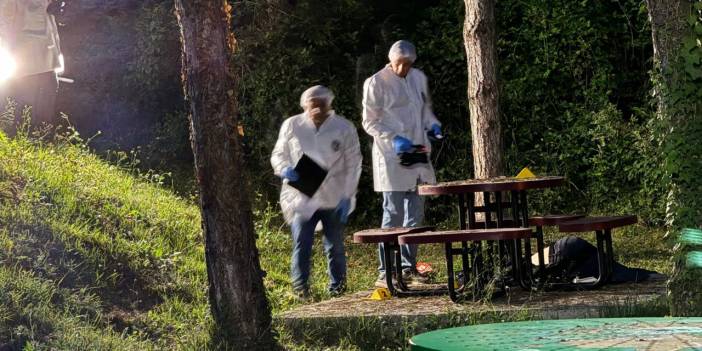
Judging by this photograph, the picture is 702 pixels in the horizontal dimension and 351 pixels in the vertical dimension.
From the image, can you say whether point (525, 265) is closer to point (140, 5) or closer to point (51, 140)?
point (51, 140)

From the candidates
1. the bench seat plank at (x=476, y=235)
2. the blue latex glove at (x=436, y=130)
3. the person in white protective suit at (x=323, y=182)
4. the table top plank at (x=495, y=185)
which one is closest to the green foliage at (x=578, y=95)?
the blue latex glove at (x=436, y=130)

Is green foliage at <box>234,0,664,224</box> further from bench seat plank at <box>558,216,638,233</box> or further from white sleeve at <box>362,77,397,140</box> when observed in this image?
bench seat plank at <box>558,216,638,233</box>

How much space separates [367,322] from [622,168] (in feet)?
22.8

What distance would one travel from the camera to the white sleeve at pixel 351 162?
30.5ft

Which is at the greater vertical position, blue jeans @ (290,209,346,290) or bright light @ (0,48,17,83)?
bright light @ (0,48,17,83)

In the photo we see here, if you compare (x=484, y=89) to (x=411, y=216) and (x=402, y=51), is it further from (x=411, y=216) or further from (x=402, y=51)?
(x=411, y=216)

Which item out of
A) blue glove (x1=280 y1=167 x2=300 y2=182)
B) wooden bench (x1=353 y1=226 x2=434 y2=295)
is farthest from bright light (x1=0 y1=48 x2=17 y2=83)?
wooden bench (x1=353 y1=226 x2=434 y2=295)

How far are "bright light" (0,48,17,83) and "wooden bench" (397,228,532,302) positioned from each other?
19.2ft

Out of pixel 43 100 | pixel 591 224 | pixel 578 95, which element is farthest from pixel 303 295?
pixel 578 95

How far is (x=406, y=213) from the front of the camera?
9.48 metres

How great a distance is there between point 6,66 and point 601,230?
6662 mm

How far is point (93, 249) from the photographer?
364 inches

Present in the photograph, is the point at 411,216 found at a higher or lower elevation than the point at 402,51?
lower

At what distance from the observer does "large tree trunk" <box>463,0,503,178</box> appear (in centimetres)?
1156
